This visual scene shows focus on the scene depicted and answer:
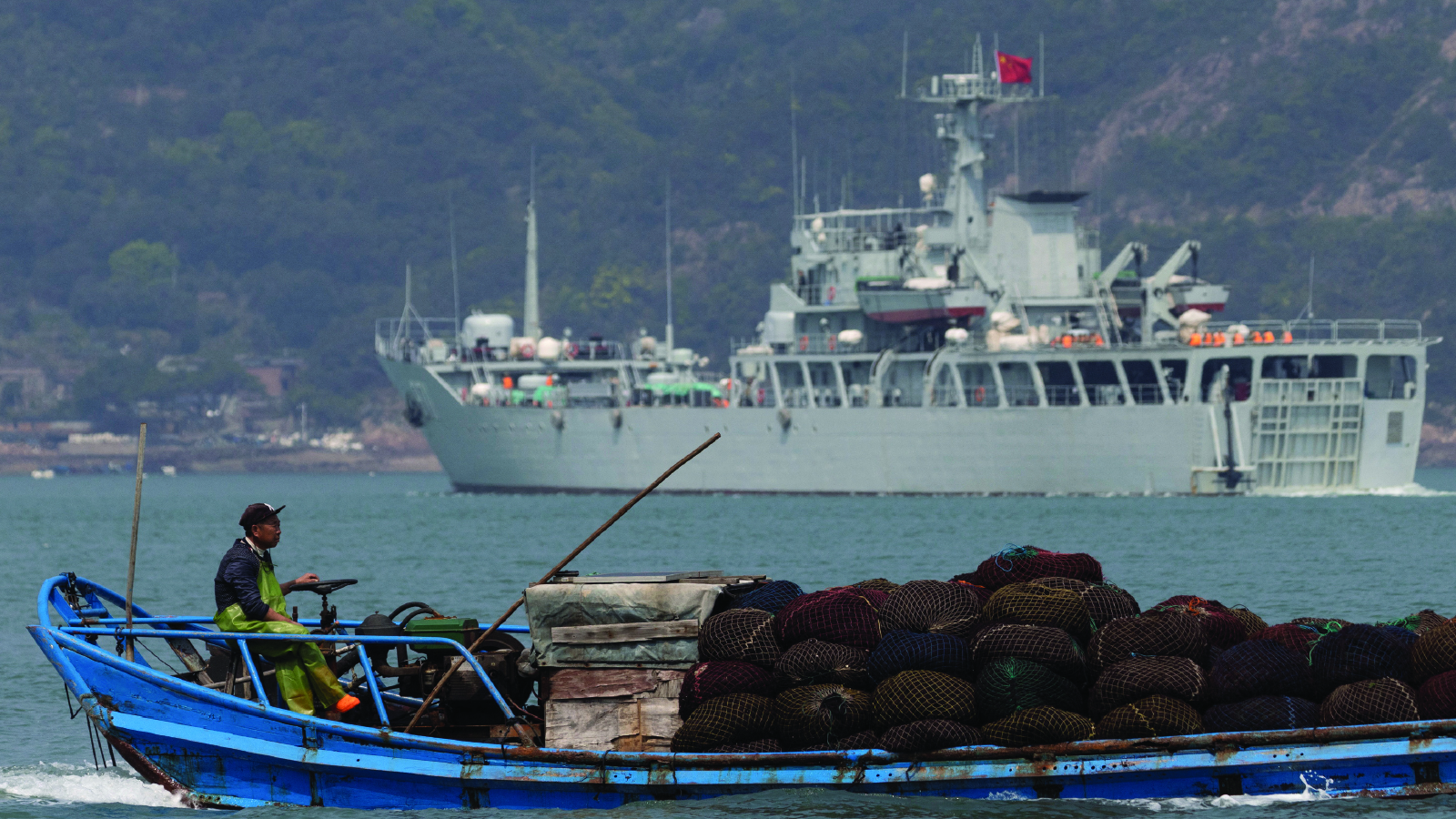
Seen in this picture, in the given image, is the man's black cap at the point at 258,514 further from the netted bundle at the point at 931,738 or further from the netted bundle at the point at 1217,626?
the netted bundle at the point at 1217,626

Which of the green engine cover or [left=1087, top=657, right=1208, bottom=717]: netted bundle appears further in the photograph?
the green engine cover

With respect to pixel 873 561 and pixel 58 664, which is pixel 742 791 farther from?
pixel 873 561

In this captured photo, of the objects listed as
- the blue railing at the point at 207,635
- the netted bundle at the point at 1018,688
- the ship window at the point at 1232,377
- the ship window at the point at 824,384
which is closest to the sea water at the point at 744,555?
the netted bundle at the point at 1018,688

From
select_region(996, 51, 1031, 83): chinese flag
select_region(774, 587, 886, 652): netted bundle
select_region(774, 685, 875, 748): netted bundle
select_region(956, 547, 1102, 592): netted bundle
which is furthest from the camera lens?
select_region(996, 51, 1031, 83): chinese flag

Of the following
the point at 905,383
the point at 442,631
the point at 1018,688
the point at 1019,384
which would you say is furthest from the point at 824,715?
the point at 905,383

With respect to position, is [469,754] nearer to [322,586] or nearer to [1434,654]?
[322,586]

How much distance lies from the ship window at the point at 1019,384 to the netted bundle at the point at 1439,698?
55.3 meters

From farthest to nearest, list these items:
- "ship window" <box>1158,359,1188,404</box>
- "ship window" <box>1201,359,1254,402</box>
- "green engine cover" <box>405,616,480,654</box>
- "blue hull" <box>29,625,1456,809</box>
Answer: "ship window" <box>1158,359,1188,404</box> → "ship window" <box>1201,359,1254,402</box> → "green engine cover" <box>405,616,480,654</box> → "blue hull" <box>29,625,1456,809</box>

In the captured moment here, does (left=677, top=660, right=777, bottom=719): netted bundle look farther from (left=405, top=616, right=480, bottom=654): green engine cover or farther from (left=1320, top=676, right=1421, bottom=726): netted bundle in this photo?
(left=1320, top=676, right=1421, bottom=726): netted bundle

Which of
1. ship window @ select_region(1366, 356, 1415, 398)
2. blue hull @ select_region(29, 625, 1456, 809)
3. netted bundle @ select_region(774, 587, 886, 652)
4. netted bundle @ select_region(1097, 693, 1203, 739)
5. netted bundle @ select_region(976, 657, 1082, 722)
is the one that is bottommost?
blue hull @ select_region(29, 625, 1456, 809)

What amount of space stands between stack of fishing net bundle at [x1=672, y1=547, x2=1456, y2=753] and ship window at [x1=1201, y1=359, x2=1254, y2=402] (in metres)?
51.4

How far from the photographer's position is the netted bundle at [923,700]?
53.3 feet

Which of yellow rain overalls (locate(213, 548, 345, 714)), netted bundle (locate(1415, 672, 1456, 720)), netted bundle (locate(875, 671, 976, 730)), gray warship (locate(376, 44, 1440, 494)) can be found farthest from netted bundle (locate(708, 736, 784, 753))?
gray warship (locate(376, 44, 1440, 494))

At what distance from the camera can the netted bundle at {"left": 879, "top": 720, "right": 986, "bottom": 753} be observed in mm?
16125
